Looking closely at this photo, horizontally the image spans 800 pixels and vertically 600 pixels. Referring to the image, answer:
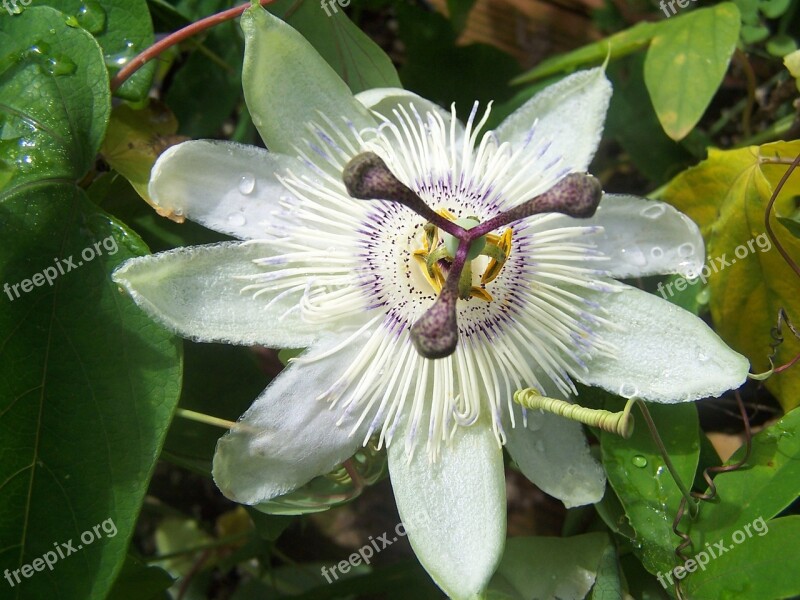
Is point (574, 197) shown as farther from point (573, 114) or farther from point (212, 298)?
point (212, 298)

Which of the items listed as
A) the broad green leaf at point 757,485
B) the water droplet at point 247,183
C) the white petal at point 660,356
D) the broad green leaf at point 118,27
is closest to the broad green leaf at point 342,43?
the broad green leaf at point 118,27

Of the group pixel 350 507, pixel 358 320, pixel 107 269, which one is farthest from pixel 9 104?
pixel 350 507

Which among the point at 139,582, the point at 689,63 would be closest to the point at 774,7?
the point at 689,63

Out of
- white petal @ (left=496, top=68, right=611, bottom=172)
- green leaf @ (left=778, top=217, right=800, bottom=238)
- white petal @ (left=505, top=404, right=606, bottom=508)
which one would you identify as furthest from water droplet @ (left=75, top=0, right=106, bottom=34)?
green leaf @ (left=778, top=217, right=800, bottom=238)

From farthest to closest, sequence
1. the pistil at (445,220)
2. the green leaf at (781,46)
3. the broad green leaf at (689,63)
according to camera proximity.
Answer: the green leaf at (781,46) → the broad green leaf at (689,63) → the pistil at (445,220)

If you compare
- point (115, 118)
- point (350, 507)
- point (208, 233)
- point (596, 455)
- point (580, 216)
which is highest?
point (115, 118)

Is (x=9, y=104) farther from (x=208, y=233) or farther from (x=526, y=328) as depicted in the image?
(x=526, y=328)

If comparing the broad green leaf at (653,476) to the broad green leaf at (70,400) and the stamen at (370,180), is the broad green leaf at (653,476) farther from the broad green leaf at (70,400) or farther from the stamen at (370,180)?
the broad green leaf at (70,400)
